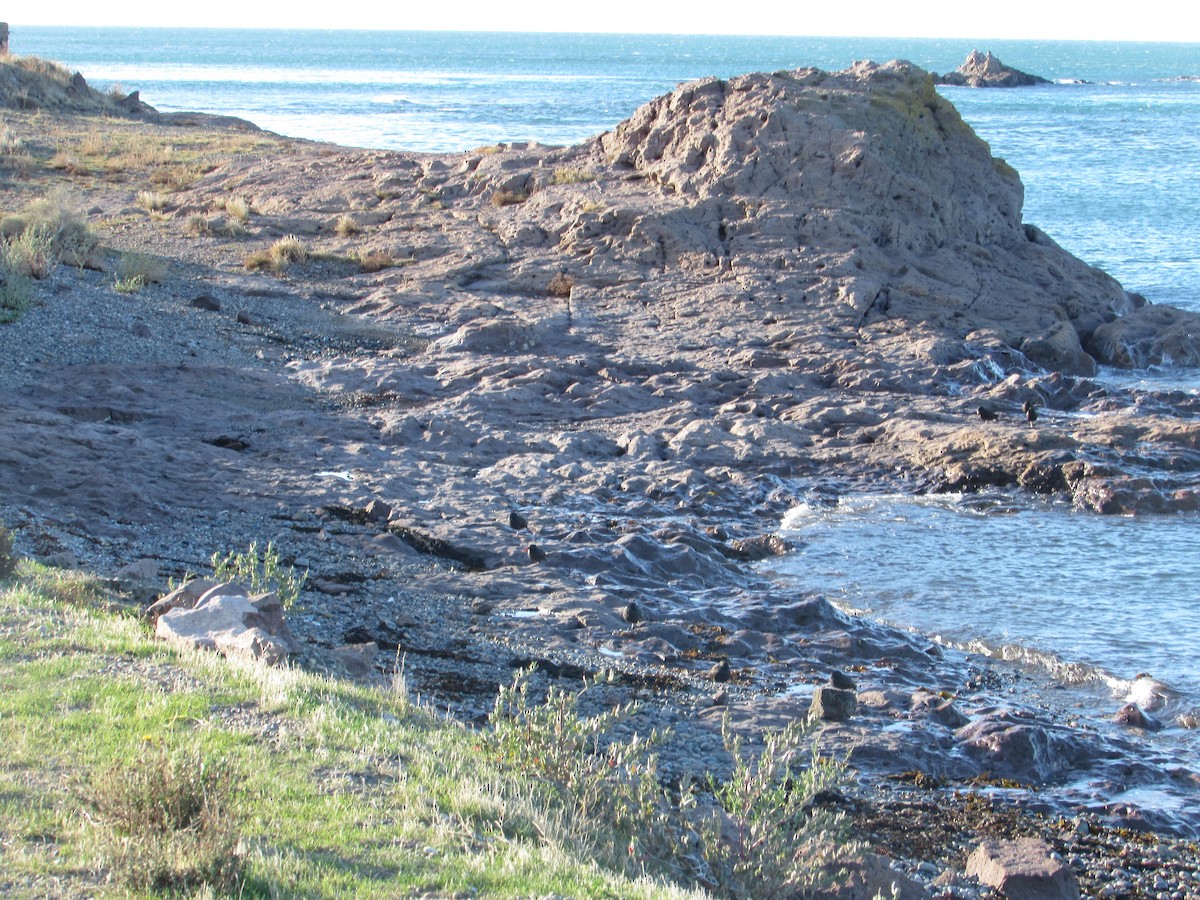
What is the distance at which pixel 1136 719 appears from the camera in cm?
802

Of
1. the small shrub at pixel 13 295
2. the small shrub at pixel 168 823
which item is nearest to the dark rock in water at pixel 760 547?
the small shrub at pixel 168 823

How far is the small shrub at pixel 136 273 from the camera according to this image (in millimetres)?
16406

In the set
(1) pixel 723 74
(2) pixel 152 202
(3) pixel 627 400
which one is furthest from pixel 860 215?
(1) pixel 723 74

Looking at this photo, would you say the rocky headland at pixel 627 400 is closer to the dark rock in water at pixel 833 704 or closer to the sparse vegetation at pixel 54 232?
the dark rock in water at pixel 833 704

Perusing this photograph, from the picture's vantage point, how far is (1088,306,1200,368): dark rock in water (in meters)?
17.3

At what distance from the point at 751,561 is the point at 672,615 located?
1.72m

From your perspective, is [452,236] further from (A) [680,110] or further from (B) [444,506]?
(B) [444,506]

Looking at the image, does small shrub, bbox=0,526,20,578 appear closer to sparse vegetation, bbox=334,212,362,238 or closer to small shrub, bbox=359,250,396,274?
small shrub, bbox=359,250,396,274

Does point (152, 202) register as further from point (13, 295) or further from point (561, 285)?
point (561, 285)

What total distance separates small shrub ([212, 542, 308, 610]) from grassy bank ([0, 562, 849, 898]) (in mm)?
1440

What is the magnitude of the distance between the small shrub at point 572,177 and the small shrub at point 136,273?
20.8ft

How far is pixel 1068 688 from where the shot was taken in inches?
340

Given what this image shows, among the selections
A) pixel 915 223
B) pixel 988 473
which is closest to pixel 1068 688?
pixel 988 473

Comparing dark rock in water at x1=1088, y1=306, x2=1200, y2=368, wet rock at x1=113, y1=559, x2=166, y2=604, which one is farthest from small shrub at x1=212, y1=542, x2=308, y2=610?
dark rock in water at x1=1088, y1=306, x2=1200, y2=368
